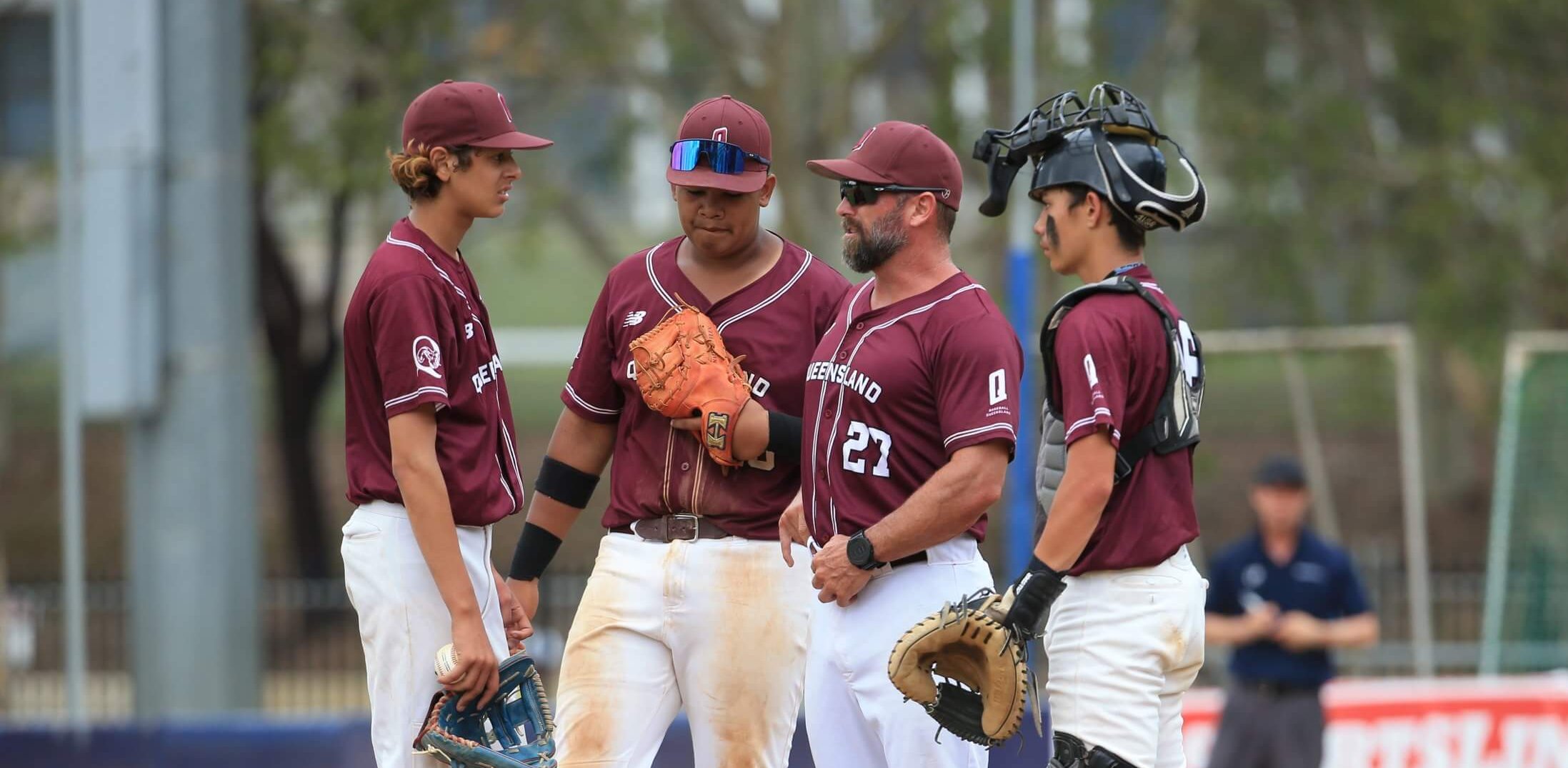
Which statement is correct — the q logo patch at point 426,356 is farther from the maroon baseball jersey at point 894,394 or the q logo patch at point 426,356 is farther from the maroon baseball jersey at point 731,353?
the maroon baseball jersey at point 894,394

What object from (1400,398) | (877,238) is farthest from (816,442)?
(1400,398)

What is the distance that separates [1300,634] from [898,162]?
14.2 ft

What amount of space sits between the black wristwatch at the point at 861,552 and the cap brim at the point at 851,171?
0.95 m

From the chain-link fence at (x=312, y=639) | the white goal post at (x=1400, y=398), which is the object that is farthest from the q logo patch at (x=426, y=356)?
the white goal post at (x=1400, y=398)

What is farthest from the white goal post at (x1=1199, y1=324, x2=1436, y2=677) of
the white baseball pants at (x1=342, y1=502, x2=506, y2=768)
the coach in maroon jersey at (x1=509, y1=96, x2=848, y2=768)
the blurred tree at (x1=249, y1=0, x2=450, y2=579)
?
the white baseball pants at (x1=342, y1=502, x2=506, y2=768)

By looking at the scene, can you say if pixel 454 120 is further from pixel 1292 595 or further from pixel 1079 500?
pixel 1292 595

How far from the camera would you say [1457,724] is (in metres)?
9.84

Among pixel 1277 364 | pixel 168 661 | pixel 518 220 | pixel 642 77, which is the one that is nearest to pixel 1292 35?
pixel 1277 364

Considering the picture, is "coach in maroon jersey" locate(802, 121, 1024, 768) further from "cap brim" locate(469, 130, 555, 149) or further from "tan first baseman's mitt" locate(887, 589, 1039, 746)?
"cap brim" locate(469, 130, 555, 149)

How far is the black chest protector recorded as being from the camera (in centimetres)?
451

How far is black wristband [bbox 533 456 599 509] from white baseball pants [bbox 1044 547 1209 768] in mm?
1627

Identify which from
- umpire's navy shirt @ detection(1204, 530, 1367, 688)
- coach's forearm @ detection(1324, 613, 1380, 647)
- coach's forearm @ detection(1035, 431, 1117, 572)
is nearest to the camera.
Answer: coach's forearm @ detection(1035, 431, 1117, 572)

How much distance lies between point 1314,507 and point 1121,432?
38.5 ft

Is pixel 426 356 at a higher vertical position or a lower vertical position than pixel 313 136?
lower
